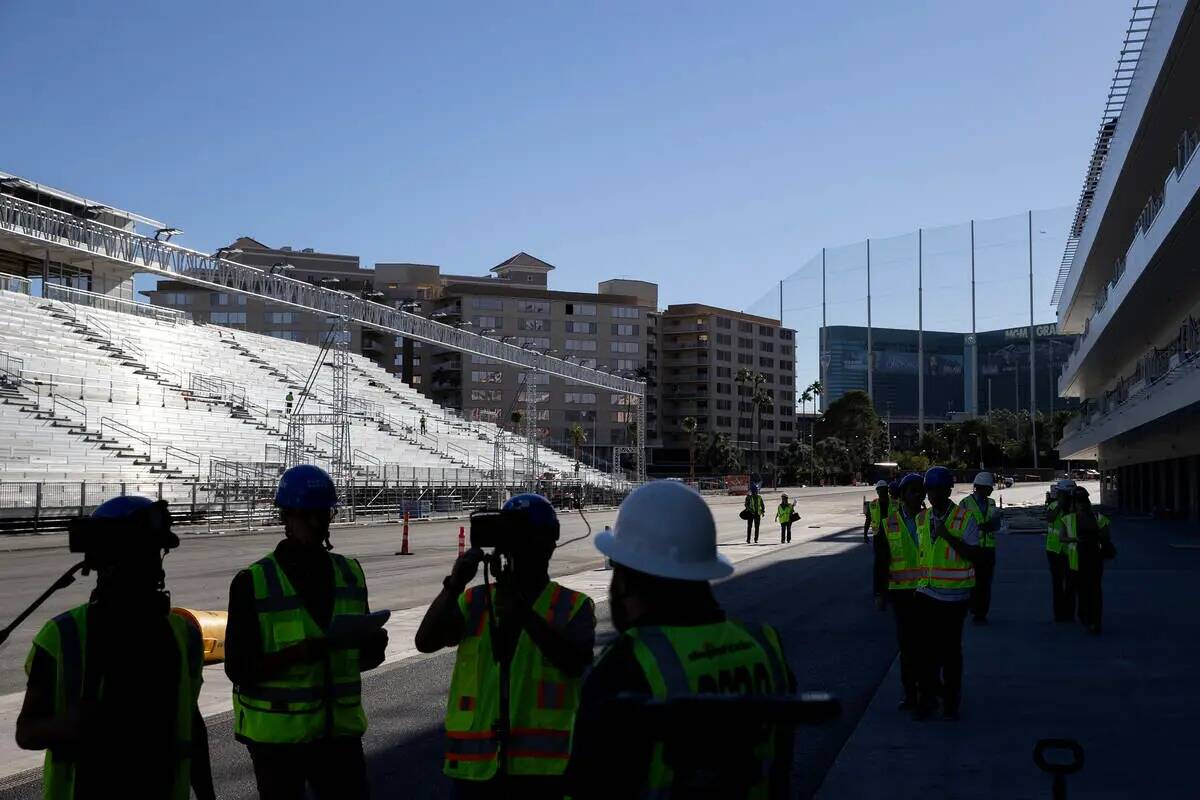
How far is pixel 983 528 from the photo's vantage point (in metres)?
11.5

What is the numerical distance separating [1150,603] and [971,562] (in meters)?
9.08

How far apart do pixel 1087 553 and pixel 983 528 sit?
2.09m

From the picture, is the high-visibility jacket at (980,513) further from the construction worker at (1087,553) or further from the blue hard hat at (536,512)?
the blue hard hat at (536,512)

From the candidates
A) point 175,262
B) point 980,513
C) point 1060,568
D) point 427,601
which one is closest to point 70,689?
point 980,513

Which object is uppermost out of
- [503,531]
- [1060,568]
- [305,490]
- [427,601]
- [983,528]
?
[305,490]

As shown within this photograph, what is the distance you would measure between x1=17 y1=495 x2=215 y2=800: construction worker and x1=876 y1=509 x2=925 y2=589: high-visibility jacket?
634 centimetres

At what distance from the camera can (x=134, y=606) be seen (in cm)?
340

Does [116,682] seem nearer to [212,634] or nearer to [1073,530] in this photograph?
[212,634]

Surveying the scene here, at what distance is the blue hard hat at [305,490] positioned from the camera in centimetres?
419

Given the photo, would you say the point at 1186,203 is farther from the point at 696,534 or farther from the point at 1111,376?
the point at 1111,376

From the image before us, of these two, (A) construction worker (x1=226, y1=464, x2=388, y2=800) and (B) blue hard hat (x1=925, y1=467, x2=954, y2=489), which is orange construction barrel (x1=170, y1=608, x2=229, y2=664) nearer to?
(B) blue hard hat (x1=925, y1=467, x2=954, y2=489)

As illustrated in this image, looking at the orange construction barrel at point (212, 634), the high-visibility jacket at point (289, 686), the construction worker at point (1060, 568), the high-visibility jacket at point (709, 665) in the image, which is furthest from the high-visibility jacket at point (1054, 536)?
the high-visibility jacket at point (709, 665)

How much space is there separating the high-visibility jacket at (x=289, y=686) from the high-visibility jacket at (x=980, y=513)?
608cm

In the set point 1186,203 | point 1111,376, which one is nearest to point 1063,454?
point 1111,376
